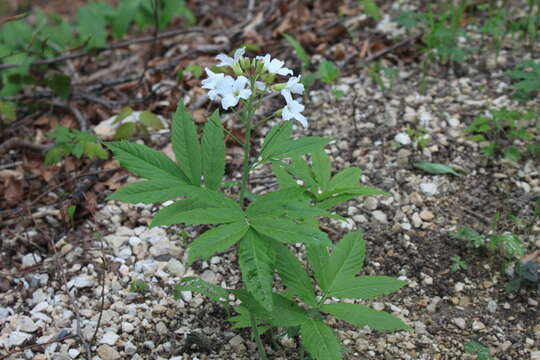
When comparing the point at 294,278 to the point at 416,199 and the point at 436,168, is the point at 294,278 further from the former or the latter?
the point at 436,168

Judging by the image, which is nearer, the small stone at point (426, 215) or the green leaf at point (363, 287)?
the green leaf at point (363, 287)

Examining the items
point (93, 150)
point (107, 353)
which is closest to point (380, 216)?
point (107, 353)

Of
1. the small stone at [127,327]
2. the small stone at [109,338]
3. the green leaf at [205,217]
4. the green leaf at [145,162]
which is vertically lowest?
the small stone at [127,327]

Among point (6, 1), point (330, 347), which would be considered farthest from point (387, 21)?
point (6, 1)

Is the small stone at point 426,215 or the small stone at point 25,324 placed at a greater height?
the small stone at point 25,324

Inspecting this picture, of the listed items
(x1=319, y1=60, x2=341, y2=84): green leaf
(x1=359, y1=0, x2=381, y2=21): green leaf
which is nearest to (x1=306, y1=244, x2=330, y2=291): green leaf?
(x1=319, y1=60, x2=341, y2=84): green leaf

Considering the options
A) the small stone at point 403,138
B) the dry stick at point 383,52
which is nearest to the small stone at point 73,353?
the small stone at point 403,138

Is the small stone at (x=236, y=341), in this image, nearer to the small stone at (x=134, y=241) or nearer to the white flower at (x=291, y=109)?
the small stone at (x=134, y=241)
